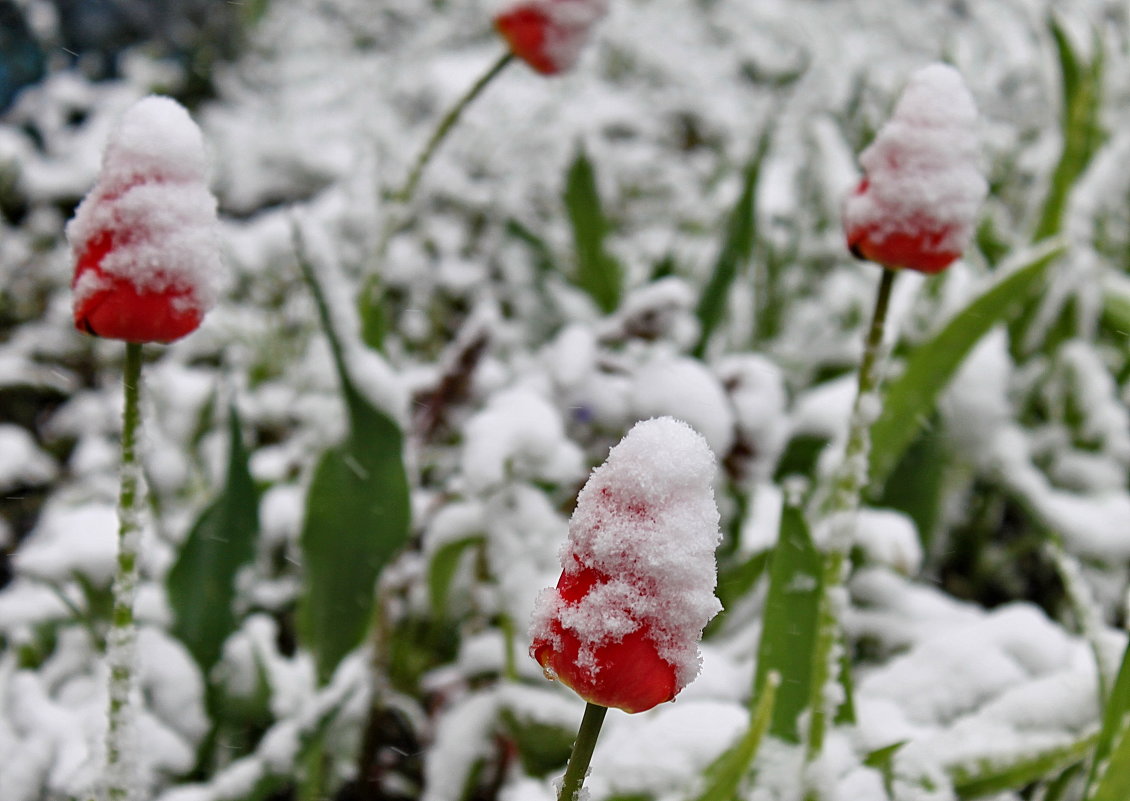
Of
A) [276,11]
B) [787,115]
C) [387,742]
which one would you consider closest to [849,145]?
[387,742]

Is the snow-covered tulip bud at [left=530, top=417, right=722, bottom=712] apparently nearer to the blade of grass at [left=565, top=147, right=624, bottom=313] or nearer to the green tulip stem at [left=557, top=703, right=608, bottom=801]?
the green tulip stem at [left=557, top=703, right=608, bottom=801]

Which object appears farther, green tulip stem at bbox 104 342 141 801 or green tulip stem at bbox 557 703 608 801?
green tulip stem at bbox 104 342 141 801

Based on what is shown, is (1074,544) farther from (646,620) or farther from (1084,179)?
(646,620)

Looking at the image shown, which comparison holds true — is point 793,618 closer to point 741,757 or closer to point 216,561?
point 741,757

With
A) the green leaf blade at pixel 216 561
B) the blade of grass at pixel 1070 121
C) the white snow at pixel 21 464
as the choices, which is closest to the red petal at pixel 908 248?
the green leaf blade at pixel 216 561

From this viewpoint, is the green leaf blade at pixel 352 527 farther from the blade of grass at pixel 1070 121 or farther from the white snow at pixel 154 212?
the blade of grass at pixel 1070 121

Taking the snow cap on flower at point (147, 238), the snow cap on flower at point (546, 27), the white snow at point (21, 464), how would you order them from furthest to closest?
1. the white snow at point (21, 464)
2. the snow cap on flower at point (546, 27)
3. the snow cap on flower at point (147, 238)

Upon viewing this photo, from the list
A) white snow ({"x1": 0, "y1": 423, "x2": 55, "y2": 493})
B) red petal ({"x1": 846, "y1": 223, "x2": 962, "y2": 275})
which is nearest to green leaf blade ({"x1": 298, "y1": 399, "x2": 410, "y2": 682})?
red petal ({"x1": 846, "y1": 223, "x2": 962, "y2": 275})
